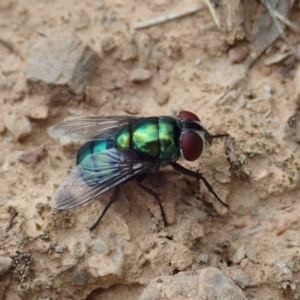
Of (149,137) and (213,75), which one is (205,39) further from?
(149,137)

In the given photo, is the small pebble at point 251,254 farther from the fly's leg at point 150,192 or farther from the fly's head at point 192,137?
the fly's head at point 192,137

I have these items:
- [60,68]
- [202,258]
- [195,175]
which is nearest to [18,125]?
[60,68]

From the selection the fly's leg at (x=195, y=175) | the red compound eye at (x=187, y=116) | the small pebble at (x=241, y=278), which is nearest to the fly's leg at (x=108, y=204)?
the fly's leg at (x=195, y=175)

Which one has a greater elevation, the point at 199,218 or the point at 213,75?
the point at 213,75

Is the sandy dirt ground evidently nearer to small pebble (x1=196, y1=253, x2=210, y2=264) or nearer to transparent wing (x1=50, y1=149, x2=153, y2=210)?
small pebble (x1=196, y1=253, x2=210, y2=264)

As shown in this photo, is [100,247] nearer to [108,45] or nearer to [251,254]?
[251,254]

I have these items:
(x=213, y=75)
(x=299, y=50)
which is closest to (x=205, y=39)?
(x=213, y=75)
